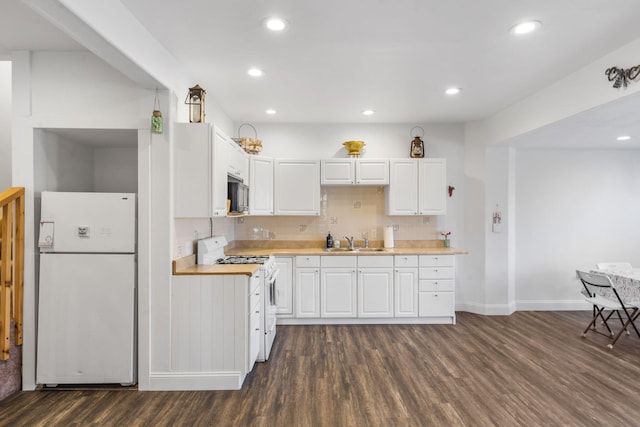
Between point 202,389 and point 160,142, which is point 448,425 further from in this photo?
point 160,142

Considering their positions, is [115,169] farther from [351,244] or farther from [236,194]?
[351,244]

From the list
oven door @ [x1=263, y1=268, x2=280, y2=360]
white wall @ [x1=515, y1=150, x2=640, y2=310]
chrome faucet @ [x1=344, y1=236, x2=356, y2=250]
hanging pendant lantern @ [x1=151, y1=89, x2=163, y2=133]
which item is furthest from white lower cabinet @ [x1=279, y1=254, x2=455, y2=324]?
hanging pendant lantern @ [x1=151, y1=89, x2=163, y2=133]

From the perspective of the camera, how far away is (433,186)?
4609 mm

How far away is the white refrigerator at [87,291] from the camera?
8.71 ft

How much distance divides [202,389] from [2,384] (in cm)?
147

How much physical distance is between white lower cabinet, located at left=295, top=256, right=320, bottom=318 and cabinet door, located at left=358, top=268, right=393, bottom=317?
0.56m

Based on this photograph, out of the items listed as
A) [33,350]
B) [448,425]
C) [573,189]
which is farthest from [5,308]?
[573,189]

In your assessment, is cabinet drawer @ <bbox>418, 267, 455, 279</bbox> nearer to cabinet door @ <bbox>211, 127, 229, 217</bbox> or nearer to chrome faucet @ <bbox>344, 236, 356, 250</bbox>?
chrome faucet @ <bbox>344, 236, 356, 250</bbox>

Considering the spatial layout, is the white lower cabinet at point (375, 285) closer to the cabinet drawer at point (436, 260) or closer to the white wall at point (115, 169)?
the cabinet drawer at point (436, 260)

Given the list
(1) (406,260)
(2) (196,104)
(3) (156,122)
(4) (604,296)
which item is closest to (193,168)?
(3) (156,122)

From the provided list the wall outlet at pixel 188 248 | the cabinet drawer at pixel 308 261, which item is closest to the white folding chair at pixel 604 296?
the cabinet drawer at pixel 308 261

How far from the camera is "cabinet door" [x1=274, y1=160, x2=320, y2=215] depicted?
460 centimetres

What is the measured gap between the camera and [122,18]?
2.11 meters

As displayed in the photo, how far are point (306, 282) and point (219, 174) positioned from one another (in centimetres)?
194
